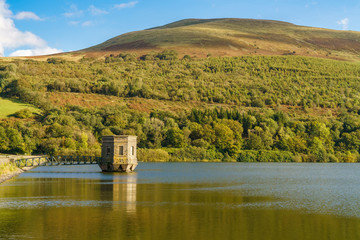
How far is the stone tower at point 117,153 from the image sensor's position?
181 ft

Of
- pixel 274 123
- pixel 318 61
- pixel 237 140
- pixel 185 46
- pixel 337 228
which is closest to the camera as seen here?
pixel 337 228

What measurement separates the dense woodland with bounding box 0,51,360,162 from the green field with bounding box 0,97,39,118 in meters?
1.95

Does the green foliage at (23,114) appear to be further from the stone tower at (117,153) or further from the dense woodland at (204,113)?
the stone tower at (117,153)

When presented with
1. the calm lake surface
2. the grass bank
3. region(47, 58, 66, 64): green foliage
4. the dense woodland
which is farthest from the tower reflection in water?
region(47, 58, 66, 64): green foliage

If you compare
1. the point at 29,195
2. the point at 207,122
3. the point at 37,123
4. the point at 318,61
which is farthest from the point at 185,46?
the point at 29,195

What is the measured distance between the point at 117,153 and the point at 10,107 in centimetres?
5423

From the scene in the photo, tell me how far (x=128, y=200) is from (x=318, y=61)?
159 metres

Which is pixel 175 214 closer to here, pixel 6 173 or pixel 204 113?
pixel 6 173

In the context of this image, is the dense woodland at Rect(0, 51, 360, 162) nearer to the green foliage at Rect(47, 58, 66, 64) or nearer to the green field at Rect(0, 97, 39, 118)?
the green foliage at Rect(47, 58, 66, 64)

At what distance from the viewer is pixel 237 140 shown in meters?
103

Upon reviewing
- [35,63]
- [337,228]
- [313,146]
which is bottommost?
[313,146]

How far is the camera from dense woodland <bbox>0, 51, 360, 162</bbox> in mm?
92994

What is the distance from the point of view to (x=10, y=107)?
10112 cm

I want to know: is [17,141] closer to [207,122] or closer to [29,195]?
[207,122]
